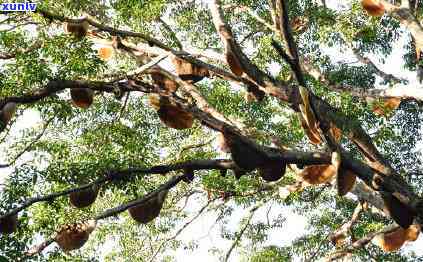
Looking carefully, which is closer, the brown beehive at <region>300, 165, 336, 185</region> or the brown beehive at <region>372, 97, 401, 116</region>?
the brown beehive at <region>300, 165, 336, 185</region>

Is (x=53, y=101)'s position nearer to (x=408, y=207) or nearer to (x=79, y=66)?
(x=79, y=66)

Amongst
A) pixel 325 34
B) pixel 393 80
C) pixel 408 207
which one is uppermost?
pixel 325 34

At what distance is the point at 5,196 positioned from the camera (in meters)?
5.77

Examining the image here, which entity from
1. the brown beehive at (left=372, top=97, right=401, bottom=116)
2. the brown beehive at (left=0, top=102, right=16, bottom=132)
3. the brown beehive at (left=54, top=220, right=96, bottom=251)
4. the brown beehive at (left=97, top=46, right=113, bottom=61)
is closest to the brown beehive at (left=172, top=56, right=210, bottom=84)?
the brown beehive at (left=97, top=46, right=113, bottom=61)

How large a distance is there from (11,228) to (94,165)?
8.37 feet

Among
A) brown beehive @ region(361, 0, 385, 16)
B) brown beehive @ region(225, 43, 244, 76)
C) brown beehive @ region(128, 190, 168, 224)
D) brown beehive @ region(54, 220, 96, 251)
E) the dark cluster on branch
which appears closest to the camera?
the dark cluster on branch

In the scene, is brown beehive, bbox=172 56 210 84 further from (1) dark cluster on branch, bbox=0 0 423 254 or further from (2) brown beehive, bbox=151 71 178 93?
(2) brown beehive, bbox=151 71 178 93

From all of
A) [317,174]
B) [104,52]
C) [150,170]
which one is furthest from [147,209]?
[104,52]

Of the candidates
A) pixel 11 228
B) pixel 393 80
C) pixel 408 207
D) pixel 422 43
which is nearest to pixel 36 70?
pixel 11 228
